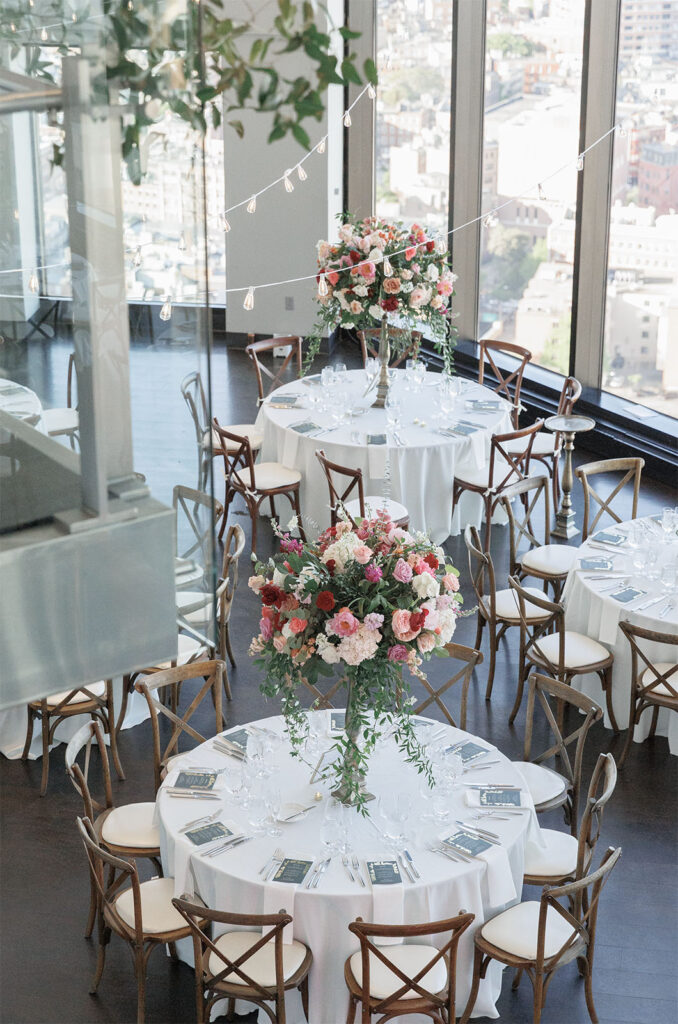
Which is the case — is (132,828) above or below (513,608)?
below

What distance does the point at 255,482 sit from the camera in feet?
27.8

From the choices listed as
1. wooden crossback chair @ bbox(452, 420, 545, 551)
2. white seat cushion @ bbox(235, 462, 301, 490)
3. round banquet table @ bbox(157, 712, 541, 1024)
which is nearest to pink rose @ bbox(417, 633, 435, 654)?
round banquet table @ bbox(157, 712, 541, 1024)

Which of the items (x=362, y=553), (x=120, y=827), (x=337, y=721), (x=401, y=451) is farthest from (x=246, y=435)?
(x=362, y=553)

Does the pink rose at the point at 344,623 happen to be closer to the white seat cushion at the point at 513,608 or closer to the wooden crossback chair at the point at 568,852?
the wooden crossback chair at the point at 568,852

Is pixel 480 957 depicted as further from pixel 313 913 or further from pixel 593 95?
pixel 593 95

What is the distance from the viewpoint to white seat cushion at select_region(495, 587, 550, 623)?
22.3 ft

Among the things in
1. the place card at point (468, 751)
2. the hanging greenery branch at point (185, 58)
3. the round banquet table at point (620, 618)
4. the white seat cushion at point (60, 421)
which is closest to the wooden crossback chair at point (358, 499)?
the round banquet table at point (620, 618)

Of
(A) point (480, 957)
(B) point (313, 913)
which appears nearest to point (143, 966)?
(B) point (313, 913)

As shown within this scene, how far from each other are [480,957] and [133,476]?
3.18 m

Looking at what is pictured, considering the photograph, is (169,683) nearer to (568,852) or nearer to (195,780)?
(195,780)

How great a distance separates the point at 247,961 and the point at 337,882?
1.41 feet

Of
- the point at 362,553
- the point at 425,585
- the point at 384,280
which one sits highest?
the point at 384,280

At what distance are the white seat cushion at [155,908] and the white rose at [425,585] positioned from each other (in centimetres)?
155

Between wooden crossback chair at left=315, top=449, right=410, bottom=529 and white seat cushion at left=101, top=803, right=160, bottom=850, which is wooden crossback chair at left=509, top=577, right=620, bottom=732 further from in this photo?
white seat cushion at left=101, top=803, right=160, bottom=850
